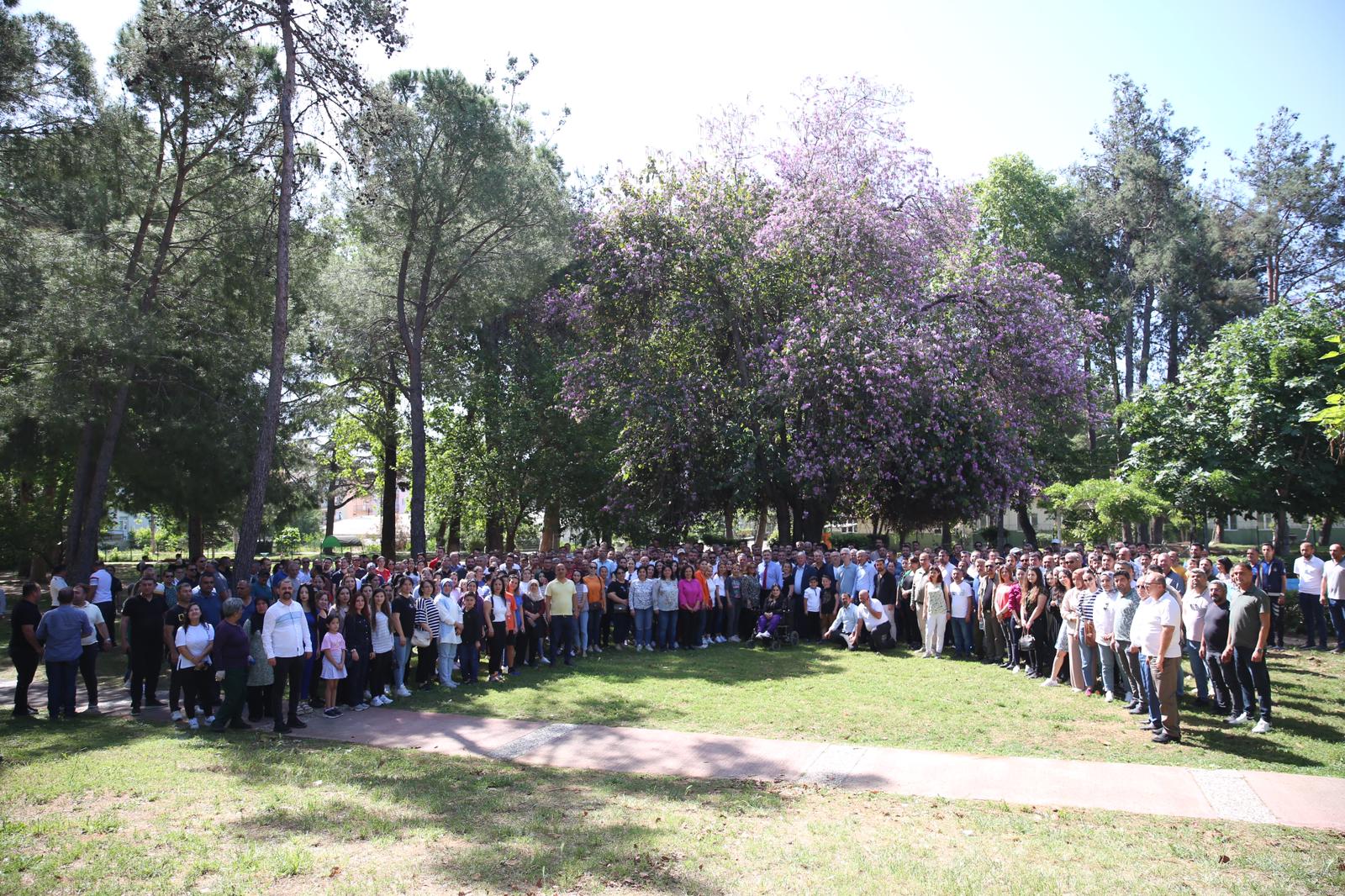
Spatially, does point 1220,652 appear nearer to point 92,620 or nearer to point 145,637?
point 145,637

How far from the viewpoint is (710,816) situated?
6484mm

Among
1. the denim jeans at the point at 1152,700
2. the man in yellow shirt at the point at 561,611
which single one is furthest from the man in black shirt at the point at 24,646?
the denim jeans at the point at 1152,700

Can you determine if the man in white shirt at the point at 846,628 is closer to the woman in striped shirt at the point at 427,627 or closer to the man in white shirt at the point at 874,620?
the man in white shirt at the point at 874,620

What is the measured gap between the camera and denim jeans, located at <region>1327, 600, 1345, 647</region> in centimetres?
1295

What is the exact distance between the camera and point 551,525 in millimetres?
33844

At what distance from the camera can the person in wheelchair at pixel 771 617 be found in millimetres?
15602

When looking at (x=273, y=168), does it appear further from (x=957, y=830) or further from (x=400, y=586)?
(x=957, y=830)

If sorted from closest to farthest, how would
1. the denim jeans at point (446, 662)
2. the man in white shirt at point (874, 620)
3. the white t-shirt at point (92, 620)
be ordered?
the white t-shirt at point (92, 620)
the denim jeans at point (446, 662)
the man in white shirt at point (874, 620)

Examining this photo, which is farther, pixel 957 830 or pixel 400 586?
pixel 400 586

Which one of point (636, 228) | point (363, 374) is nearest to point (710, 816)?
point (636, 228)

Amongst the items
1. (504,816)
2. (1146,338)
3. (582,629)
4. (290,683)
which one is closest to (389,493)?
(582,629)

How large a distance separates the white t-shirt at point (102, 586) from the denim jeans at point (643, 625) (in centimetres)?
856

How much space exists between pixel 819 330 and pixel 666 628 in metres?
8.32

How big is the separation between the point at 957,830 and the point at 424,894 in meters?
3.62
